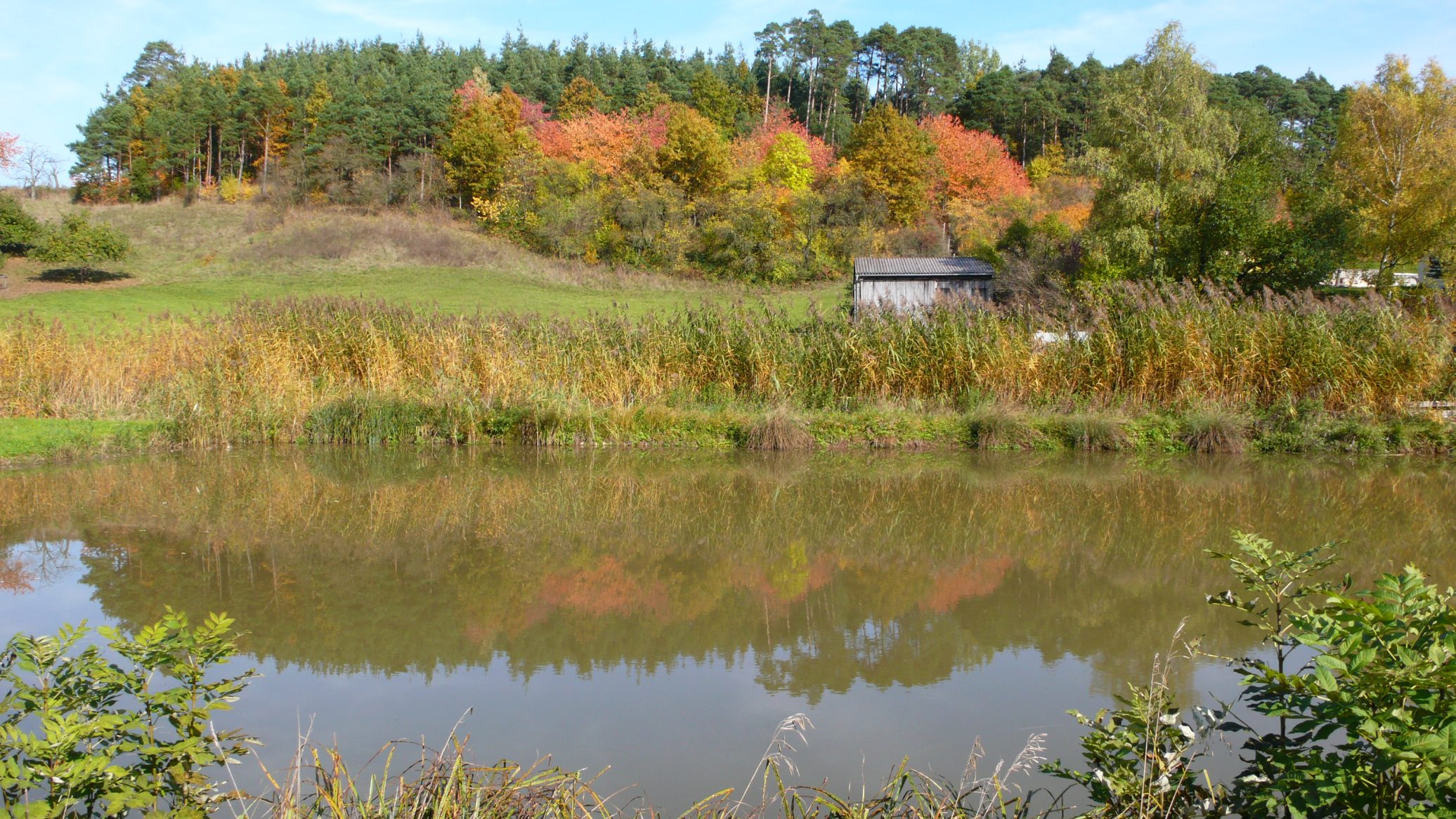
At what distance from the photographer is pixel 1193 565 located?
25.9ft

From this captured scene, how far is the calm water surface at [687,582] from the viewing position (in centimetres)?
482

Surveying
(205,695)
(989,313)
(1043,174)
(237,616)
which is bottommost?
(237,616)

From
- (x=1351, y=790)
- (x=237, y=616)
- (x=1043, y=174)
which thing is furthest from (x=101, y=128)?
(x=1351, y=790)

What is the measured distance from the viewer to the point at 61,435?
462 inches

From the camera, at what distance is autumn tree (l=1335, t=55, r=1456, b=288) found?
2289cm

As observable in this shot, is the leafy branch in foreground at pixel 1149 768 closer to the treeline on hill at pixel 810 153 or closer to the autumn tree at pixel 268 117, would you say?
the treeline on hill at pixel 810 153

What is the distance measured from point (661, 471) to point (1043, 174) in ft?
132

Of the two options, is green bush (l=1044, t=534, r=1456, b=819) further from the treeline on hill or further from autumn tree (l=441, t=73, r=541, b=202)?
autumn tree (l=441, t=73, r=541, b=202)

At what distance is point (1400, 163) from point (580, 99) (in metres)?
39.7

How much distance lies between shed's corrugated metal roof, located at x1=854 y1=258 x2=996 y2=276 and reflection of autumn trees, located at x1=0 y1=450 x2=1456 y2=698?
581 inches

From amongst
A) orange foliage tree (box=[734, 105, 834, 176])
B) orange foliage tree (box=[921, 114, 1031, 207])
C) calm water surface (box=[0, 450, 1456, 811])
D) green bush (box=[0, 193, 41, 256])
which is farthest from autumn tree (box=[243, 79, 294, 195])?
calm water surface (box=[0, 450, 1456, 811])

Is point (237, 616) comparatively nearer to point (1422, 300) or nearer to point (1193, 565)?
point (1193, 565)

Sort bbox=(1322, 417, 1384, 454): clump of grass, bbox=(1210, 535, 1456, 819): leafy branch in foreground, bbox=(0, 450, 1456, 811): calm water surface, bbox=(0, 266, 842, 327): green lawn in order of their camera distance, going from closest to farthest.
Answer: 1. bbox=(1210, 535, 1456, 819): leafy branch in foreground
2. bbox=(0, 450, 1456, 811): calm water surface
3. bbox=(1322, 417, 1384, 454): clump of grass
4. bbox=(0, 266, 842, 327): green lawn

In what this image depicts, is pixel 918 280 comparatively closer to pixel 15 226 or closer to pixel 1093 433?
pixel 1093 433
